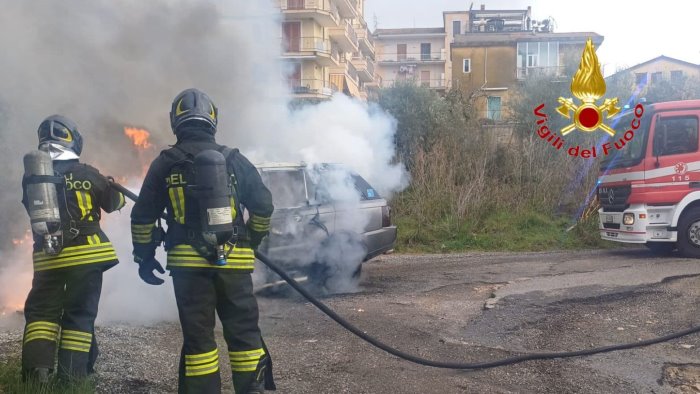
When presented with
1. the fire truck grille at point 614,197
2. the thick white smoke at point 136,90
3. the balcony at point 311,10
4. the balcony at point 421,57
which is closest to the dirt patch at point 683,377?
the thick white smoke at point 136,90

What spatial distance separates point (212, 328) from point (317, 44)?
28.3 ft

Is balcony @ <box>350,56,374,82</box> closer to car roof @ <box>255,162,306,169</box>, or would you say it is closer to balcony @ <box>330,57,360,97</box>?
balcony @ <box>330,57,360,97</box>

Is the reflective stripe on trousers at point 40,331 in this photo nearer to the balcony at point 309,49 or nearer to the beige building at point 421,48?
the balcony at point 309,49

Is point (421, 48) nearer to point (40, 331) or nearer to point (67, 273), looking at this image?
point (67, 273)

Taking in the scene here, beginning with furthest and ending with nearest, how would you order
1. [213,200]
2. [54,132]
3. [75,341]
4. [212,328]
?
[54,132] < [75,341] < [212,328] < [213,200]

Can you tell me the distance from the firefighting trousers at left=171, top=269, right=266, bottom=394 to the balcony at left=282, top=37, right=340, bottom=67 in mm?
6907

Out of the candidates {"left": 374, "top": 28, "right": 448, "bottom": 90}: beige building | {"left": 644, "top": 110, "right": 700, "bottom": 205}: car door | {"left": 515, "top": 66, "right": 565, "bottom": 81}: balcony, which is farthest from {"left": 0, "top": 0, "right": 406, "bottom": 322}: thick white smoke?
{"left": 374, "top": 28, "right": 448, "bottom": 90}: beige building

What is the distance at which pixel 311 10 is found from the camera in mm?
11102

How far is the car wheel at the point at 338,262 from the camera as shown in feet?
24.8

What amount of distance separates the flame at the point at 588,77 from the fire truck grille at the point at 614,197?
234cm

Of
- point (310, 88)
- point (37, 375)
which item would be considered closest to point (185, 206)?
point (37, 375)

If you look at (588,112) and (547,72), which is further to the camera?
(547,72)

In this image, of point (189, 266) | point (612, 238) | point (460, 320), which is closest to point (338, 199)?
point (460, 320)

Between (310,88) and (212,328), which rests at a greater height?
(310,88)
